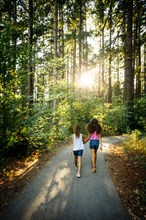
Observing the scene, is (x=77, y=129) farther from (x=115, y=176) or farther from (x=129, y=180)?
(x=129, y=180)

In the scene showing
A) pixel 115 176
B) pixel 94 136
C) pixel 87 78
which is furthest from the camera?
pixel 87 78

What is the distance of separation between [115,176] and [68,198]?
6.55 feet

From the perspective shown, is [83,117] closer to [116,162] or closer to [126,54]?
[126,54]

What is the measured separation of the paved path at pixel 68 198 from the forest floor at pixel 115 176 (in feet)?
0.85

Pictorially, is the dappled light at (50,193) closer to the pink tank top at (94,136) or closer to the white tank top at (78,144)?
the white tank top at (78,144)

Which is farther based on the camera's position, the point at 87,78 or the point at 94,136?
the point at 87,78

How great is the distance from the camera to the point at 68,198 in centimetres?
401

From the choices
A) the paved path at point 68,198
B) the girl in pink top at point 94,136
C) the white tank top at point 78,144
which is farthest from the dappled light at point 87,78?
the paved path at point 68,198

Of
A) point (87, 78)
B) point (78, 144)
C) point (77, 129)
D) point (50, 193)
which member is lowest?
point (50, 193)

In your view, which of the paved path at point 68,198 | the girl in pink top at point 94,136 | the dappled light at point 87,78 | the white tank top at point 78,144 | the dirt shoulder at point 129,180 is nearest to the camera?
the paved path at point 68,198

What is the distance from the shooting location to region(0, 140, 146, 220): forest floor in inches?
151

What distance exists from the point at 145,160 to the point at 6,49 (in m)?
6.65

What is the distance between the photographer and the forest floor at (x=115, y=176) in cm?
382

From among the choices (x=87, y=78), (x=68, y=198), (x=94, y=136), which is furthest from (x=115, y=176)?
(x=87, y=78)
